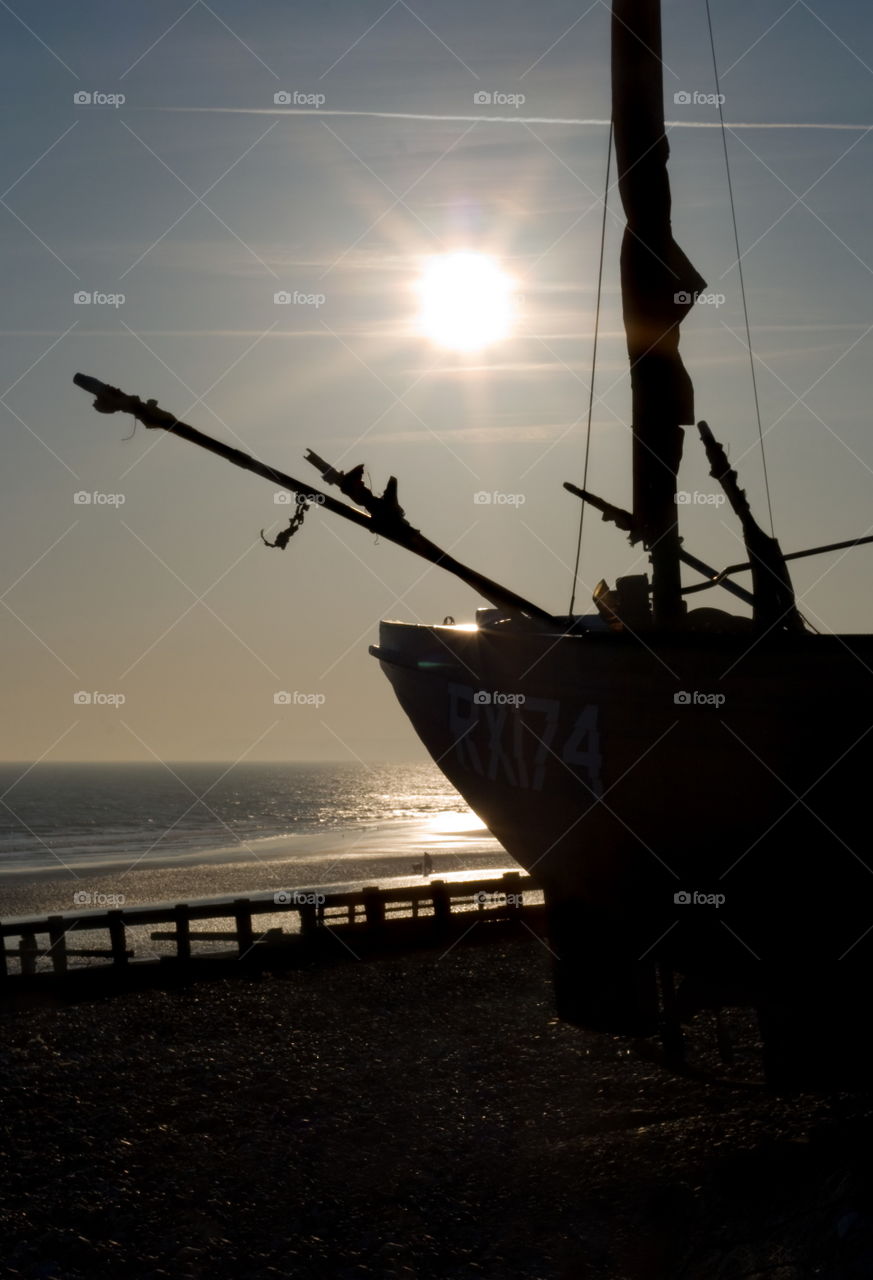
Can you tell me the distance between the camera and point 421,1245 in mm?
7902

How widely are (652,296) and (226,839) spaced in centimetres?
8811

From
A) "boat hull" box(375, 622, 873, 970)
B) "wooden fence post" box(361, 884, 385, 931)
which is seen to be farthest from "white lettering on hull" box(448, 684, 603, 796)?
"wooden fence post" box(361, 884, 385, 931)

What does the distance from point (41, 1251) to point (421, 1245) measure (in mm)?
2665

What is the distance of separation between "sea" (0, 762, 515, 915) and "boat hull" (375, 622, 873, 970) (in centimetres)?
4570

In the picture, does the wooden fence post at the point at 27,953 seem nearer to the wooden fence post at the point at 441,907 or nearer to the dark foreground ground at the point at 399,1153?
the dark foreground ground at the point at 399,1153

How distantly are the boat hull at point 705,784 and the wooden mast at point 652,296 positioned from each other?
6.96 feet

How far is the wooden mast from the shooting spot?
35.7 ft

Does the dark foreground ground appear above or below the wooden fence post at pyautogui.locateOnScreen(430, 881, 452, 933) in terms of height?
below

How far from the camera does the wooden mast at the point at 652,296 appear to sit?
429 inches

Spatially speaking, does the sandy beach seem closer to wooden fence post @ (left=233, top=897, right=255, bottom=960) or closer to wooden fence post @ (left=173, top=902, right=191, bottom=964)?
wooden fence post @ (left=233, top=897, right=255, bottom=960)

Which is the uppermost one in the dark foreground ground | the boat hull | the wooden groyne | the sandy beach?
the boat hull

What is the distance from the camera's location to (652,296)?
35.8 feet

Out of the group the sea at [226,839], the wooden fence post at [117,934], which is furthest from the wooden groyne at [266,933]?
the sea at [226,839]

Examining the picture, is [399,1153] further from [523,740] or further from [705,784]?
[705,784]
